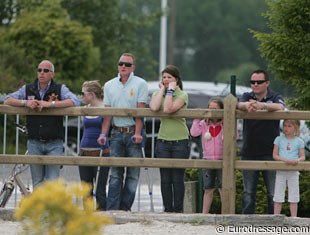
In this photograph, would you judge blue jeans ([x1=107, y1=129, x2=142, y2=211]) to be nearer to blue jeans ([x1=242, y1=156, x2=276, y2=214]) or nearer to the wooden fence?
the wooden fence

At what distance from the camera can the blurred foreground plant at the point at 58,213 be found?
7.57 meters

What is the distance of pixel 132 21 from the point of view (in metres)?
33.8

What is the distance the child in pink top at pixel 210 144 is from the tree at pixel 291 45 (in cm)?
175

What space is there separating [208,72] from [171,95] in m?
75.9

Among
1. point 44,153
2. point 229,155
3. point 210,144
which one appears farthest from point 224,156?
point 44,153

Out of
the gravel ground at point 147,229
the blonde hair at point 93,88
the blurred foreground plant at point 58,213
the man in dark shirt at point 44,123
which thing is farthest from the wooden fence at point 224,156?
the blurred foreground plant at point 58,213

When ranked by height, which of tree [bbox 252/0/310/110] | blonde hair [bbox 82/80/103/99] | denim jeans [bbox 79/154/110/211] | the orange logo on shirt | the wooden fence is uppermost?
tree [bbox 252/0/310/110]

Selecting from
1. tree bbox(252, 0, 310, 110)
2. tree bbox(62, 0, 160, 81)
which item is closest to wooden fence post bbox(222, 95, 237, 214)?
tree bbox(252, 0, 310, 110)

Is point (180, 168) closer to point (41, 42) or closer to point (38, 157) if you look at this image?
point (38, 157)

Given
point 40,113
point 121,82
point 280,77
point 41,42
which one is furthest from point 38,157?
point 41,42

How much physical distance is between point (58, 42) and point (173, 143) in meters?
15.0

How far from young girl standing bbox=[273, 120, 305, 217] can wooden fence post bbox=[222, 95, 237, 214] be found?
0.52 m

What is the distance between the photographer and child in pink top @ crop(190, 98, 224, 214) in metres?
12.4

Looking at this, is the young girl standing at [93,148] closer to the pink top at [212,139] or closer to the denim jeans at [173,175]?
the denim jeans at [173,175]
